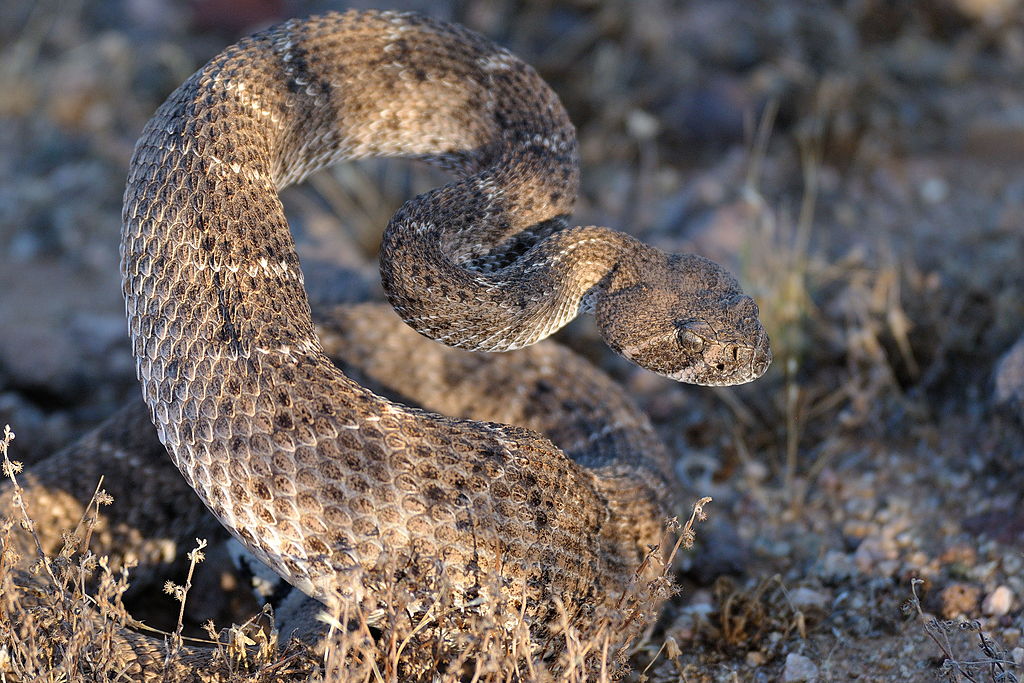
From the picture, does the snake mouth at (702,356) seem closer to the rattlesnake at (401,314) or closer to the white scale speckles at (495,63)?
the rattlesnake at (401,314)

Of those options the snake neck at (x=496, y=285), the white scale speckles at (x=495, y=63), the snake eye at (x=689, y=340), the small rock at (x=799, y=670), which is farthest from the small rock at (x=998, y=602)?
the white scale speckles at (x=495, y=63)

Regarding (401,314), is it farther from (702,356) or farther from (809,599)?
(809,599)

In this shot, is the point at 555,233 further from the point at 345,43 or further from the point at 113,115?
the point at 113,115

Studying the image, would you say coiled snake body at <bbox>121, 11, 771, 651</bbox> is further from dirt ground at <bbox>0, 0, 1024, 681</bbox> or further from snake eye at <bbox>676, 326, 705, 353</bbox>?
dirt ground at <bbox>0, 0, 1024, 681</bbox>

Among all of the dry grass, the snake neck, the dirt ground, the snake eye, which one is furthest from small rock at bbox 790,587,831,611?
the snake neck

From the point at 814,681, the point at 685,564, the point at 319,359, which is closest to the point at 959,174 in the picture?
the point at 685,564
